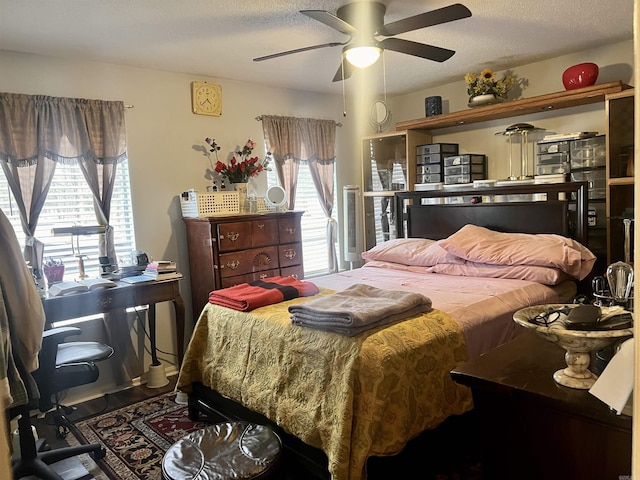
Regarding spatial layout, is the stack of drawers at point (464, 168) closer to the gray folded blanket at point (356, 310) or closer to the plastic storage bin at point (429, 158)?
the plastic storage bin at point (429, 158)

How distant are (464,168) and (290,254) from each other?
172 centimetres

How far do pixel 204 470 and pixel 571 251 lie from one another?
251cm

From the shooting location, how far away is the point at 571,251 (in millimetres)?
2969

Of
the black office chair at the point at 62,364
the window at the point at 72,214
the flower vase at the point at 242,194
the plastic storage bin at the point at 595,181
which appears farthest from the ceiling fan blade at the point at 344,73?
the black office chair at the point at 62,364

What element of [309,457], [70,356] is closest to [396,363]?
[309,457]

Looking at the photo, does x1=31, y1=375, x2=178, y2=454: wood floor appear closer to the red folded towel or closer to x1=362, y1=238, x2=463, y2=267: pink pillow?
the red folded towel

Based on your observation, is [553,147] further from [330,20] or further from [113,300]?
[113,300]

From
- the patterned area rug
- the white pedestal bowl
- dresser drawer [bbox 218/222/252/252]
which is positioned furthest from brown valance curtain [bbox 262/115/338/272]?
the white pedestal bowl

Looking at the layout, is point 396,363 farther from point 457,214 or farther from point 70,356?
point 457,214

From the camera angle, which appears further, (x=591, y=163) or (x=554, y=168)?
(x=554, y=168)

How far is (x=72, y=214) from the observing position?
3357mm

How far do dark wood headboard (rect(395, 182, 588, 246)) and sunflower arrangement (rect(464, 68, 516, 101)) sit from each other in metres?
0.87

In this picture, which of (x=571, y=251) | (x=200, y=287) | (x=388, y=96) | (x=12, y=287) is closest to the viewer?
(x=12, y=287)

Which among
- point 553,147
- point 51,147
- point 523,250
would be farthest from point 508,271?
point 51,147
